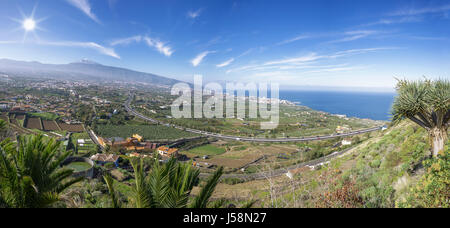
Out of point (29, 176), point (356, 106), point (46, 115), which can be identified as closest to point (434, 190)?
point (29, 176)

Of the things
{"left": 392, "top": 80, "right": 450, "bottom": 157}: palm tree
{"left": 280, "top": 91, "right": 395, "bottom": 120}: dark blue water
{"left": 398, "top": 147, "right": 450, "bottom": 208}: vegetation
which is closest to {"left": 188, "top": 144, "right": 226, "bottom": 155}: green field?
{"left": 392, "top": 80, "right": 450, "bottom": 157}: palm tree

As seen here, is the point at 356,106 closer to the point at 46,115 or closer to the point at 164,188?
the point at 164,188

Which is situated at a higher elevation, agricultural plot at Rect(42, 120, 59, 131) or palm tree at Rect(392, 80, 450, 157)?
palm tree at Rect(392, 80, 450, 157)

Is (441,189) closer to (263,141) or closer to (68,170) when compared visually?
(68,170)

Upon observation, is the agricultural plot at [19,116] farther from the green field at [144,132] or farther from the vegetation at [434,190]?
the vegetation at [434,190]

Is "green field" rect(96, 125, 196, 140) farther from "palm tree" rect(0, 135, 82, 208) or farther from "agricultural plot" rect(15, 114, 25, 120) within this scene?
"palm tree" rect(0, 135, 82, 208)
